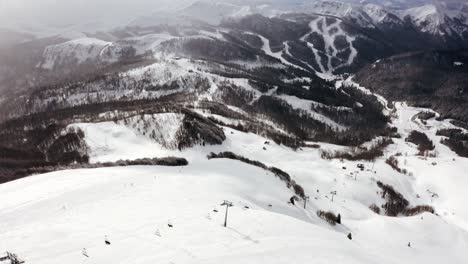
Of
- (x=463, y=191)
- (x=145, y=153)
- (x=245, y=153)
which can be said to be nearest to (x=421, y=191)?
(x=463, y=191)

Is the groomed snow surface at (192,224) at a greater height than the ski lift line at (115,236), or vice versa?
the ski lift line at (115,236)

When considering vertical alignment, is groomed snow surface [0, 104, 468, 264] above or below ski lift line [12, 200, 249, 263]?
below

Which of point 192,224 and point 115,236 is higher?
point 115,236

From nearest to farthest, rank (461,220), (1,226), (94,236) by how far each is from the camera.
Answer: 1. (94,236)
2. (1,226)
3. (461,220)

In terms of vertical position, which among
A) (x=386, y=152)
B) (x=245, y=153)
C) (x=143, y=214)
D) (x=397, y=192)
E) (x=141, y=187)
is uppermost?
(x=143, y=214)

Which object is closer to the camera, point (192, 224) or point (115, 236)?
point (115, 236)

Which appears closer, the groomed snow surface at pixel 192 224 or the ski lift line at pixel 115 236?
the ski lift line at pixel 115 236

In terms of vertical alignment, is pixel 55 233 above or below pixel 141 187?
above

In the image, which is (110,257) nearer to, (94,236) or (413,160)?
(94,236)

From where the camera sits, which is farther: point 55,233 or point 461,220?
point 461,220

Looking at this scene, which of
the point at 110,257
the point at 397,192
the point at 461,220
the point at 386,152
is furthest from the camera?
the point at 386,152

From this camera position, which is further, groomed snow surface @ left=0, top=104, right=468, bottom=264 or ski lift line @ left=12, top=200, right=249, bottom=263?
groomed snow surface @ left=0, top=104, right=468, bottom=264
